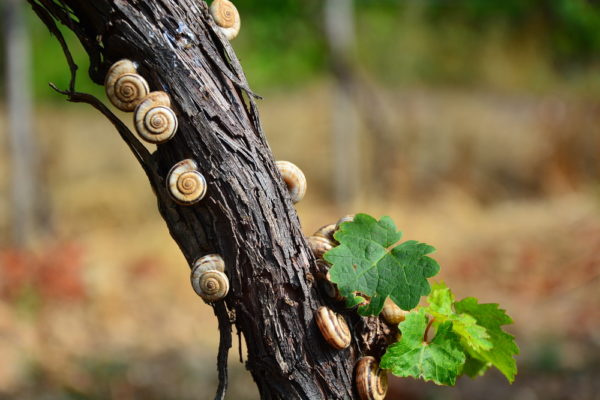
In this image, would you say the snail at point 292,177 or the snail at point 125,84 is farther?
the snail at point 292,177

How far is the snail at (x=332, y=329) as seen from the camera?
3.95ft

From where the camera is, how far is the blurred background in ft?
16.7

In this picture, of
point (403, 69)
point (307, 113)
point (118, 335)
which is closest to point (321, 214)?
point (307, 113)

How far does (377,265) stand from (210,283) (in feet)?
0.99

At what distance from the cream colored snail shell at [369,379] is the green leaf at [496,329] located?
0.20 metres

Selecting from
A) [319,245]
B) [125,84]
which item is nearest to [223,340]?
[319,245]

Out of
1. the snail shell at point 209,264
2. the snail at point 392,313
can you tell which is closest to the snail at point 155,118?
the snail shell at point 209,264

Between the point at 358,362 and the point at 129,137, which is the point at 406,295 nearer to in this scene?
the point at 358,362

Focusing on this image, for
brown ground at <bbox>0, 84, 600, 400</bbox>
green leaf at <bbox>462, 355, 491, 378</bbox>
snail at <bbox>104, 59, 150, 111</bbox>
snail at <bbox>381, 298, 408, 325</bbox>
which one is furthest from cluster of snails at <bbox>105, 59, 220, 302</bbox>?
brown ground at <bbox>0, 84, 600, 400</bbox>

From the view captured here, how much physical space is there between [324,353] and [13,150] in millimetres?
6697

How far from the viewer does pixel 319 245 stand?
1287 mm

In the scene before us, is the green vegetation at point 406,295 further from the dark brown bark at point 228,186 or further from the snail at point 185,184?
the snail at point 185,184

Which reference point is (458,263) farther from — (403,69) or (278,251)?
(278,251)

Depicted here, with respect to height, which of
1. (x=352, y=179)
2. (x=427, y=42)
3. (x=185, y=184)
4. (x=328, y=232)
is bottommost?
(x=185, y=184)
